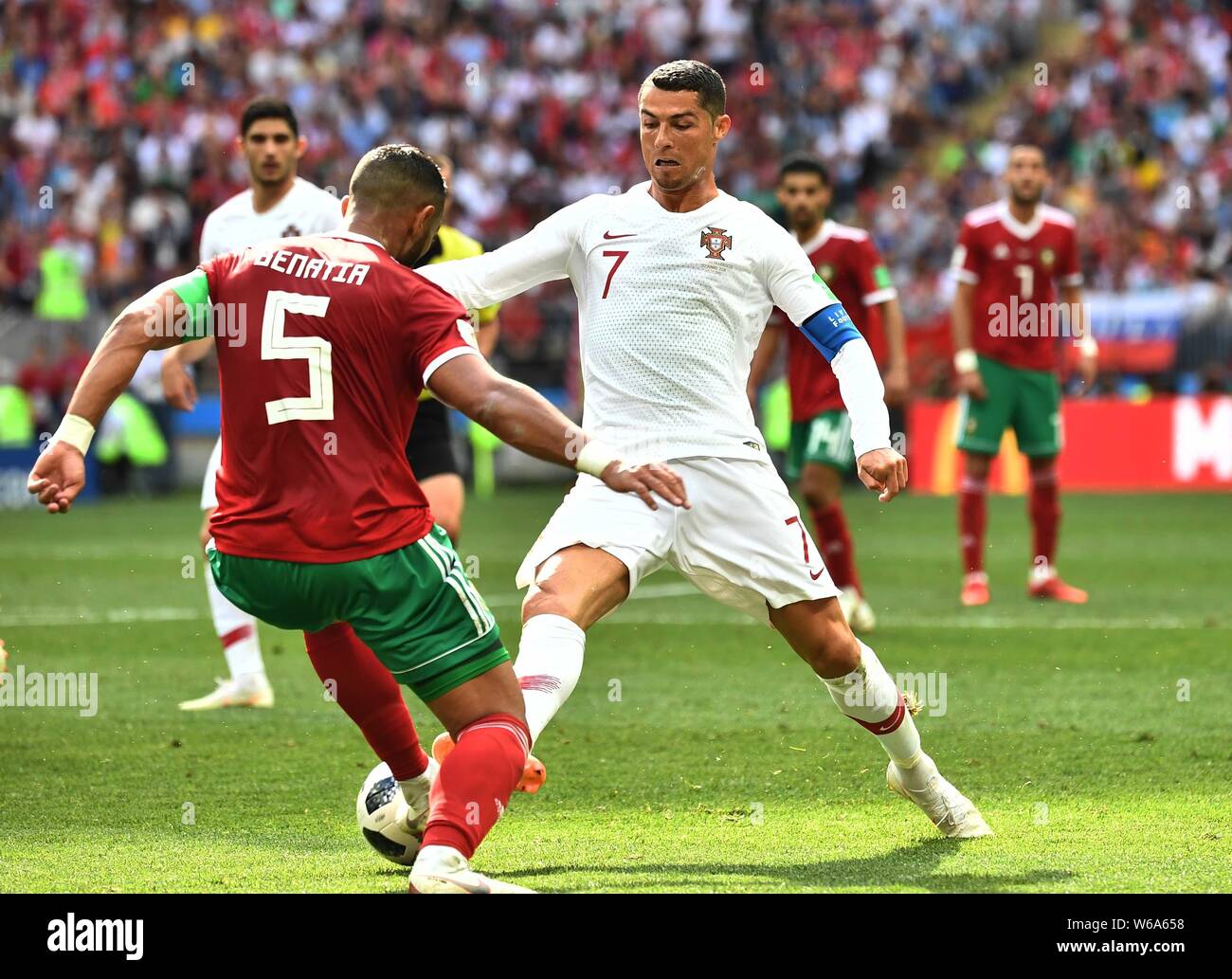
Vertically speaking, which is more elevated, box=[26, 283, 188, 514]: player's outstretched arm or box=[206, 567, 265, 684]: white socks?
box=[26, 283, 188, 514]: player's outstretched arm

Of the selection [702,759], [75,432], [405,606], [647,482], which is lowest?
[702,759]

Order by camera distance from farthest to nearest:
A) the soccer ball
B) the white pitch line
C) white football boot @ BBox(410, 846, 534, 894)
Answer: the white pitch line
the soccer ball
white football boot @ BBox(410, 846, 534, 894)

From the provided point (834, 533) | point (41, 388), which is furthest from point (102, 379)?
point (41, 388)

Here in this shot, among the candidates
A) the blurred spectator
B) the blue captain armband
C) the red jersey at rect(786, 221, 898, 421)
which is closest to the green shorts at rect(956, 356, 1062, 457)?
the red jersey at rect(786, 221, 898, 421)

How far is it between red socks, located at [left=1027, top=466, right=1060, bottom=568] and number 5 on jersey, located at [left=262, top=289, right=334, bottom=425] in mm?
8124

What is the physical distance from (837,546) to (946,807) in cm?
522

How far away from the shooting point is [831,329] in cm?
568

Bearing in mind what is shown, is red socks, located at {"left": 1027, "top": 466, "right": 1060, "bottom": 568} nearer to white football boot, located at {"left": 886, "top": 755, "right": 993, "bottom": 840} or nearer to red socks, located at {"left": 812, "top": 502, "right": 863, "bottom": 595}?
red socks, located at {"left": 812, "top": 502, "right": 863, "bottom": 595}

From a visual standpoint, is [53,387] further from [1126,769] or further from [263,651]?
[1126,769]

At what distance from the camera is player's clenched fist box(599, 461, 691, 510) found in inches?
179

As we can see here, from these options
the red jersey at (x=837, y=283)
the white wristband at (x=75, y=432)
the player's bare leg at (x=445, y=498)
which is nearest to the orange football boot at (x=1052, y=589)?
the red jersey at (x=837, y=283)

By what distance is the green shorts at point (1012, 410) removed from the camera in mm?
12102

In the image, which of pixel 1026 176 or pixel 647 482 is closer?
pixel 647 482

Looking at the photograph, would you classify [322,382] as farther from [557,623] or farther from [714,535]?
[714,535]
